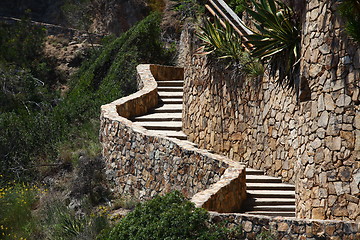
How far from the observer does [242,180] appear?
39.5 ft

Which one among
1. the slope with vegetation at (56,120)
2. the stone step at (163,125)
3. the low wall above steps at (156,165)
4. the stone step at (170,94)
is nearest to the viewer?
the low wall above steps at (156,165)

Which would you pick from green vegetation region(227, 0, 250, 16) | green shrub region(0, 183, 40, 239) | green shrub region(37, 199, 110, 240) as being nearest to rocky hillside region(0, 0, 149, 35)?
green vegetation region(227, 0, 250, 16)

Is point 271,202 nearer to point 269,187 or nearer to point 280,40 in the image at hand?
point 269,187

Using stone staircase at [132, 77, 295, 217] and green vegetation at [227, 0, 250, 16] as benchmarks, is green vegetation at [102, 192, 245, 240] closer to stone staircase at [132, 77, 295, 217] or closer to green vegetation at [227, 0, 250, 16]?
stone staircase at [132, 77, 295, 217]

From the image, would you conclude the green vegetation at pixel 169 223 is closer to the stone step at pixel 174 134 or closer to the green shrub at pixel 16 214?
the green shrub at pixel 16 214

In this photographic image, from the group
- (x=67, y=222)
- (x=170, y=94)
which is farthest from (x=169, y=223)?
(x=170, y=94)

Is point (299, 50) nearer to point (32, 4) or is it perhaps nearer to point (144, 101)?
point (144, 101)

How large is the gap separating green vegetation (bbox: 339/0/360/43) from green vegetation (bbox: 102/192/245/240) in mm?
3126

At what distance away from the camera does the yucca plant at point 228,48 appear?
46.5 ft

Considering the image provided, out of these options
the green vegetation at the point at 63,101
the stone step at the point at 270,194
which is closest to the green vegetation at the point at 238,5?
the green vegetation at the point at 63,101

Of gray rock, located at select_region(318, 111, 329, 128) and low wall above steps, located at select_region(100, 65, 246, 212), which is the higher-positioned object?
gray rock, located at select_region(318, 111, 329, 128)

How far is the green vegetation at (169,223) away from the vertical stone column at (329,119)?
1511 millimetres

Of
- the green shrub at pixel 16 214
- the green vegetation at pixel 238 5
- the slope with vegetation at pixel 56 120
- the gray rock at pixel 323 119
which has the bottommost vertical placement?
the green shrub at pixel 16 214

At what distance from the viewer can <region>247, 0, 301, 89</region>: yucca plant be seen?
1213 centimetres
